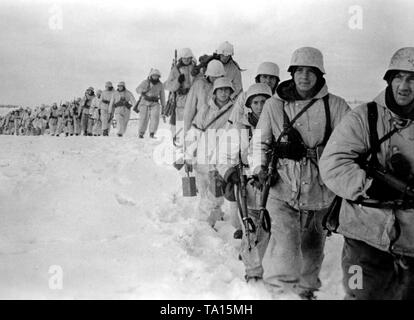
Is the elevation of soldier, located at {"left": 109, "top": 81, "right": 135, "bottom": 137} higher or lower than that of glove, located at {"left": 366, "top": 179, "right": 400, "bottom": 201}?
higher

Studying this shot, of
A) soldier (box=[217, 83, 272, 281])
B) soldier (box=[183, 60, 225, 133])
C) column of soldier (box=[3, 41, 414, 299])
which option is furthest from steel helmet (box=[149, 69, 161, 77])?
soldier (box=[217, 83, 272, 281])

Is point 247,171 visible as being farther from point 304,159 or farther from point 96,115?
point 96,115

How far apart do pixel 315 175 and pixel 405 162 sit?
1.00m

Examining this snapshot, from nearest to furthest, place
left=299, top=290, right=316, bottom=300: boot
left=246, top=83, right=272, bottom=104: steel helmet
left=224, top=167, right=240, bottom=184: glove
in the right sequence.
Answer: left=299, top=290, right=316, bottom=300: boot < left=224, top=167, right=240, bottom=184: glove < left=246, top=83, right=272, bottom=104: steel helmet

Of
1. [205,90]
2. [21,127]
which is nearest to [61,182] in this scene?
[205,90]

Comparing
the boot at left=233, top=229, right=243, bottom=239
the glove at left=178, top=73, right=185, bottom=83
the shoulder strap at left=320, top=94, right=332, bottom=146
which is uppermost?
the glove at left=178, top=73, right=185, bottom=83

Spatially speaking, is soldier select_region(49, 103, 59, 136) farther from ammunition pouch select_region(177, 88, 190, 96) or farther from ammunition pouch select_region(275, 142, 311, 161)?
ammunition pouch select_region(275, 142, 311, 161)

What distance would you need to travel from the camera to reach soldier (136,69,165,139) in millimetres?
14367

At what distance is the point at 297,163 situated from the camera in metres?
3.82

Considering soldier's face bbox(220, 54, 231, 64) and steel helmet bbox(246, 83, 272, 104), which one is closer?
steel helmet bbox(246, 83, 272, 104)

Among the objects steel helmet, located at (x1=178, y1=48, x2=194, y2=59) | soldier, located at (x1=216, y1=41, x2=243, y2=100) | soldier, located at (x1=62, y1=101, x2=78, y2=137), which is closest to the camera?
soldier, located at (x1=216, y1=41, x2=243, y2=100)

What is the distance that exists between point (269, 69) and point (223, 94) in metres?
0.73

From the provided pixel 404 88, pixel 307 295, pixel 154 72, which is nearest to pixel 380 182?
pixel 404 88

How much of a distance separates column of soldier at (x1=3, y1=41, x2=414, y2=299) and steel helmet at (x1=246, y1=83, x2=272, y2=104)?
10mm
